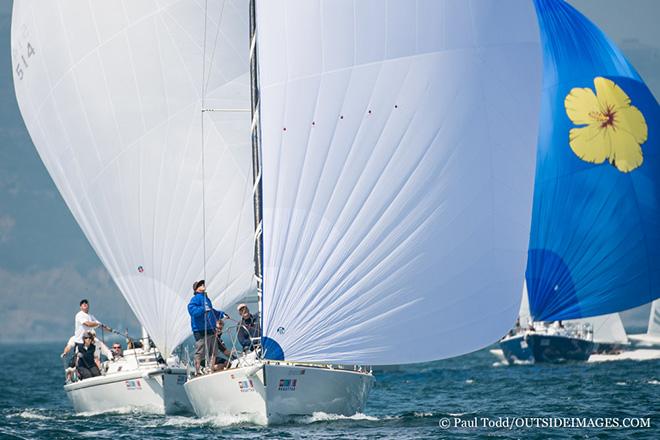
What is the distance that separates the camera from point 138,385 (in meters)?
25.7

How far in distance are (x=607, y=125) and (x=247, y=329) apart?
40.6 ft

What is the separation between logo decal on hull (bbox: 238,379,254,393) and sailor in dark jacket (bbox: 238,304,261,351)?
145cm

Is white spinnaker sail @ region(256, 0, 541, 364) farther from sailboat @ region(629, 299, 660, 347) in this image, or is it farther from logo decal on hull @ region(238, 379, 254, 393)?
sailboat @ region(629, 299, 660, 347)

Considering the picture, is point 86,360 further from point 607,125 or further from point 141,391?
point 607,125

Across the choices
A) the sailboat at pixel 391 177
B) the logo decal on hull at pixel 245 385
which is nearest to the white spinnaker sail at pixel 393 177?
the sailboat at pixel 391 177

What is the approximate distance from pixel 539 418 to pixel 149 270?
8.59 meters

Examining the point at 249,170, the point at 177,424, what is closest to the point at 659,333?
the point at 249,170

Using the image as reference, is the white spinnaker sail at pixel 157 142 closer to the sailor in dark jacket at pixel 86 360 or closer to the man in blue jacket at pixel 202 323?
the sailor in dark jacket at pixel 86 360

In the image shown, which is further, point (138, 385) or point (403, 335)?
point (138, 385)

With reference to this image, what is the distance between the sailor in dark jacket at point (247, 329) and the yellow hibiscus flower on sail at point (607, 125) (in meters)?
11.8

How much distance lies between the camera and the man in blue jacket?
2325 cm

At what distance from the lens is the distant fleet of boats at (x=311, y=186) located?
802 inches

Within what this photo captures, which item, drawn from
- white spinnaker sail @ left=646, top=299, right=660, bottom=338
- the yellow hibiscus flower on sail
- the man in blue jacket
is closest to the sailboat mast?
the man in blue jacket

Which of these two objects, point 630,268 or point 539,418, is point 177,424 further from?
point 630,268
